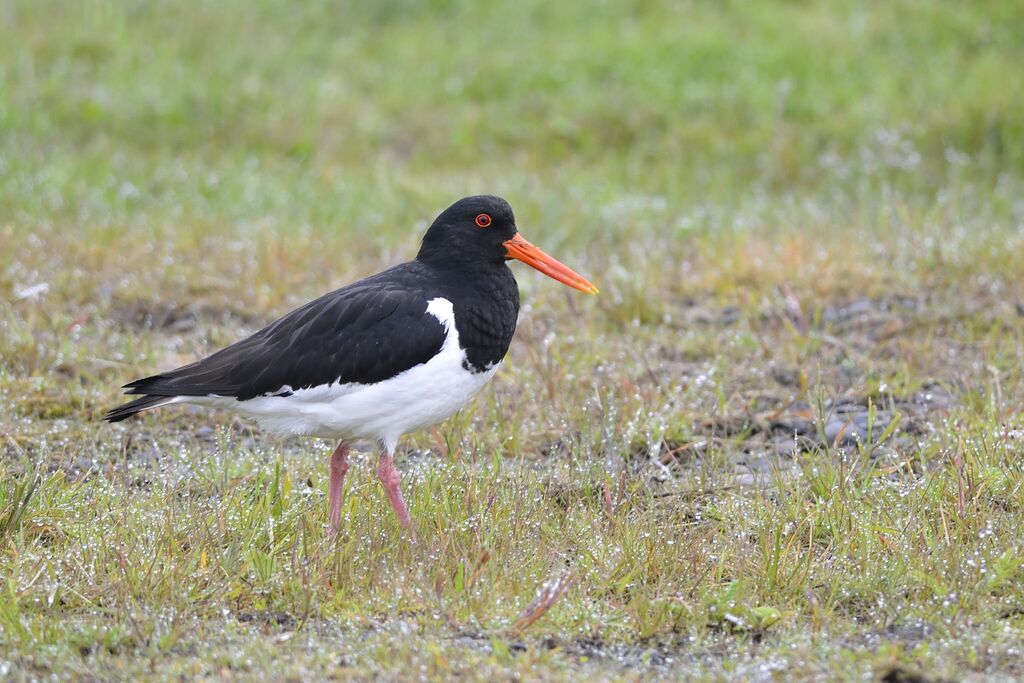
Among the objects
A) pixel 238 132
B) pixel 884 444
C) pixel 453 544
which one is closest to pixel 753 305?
pixel 884 444

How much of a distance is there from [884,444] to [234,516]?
10.1 ft

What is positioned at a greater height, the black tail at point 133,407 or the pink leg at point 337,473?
the black tail at point 133,407

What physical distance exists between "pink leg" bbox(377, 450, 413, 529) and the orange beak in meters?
1.11

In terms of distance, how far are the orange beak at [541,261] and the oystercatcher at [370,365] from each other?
192mm

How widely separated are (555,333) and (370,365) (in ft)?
8.87

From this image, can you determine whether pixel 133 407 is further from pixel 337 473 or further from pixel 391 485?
pixel 391 485

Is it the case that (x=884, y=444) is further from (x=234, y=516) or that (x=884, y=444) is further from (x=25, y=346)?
(x=25, y=346)

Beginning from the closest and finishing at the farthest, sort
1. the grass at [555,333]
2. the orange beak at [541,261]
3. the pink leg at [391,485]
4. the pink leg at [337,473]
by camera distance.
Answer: the grass at [555,333]
the pink leg at [391,485]
the pink leg at [337,473]
the orange beak at [541,261]

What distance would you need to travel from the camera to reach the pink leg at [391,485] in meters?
4.98

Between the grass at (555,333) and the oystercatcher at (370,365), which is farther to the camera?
the oystercatcher at (370,365)

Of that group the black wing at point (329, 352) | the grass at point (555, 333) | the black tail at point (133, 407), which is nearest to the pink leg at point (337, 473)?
the grass at point (555, 333)

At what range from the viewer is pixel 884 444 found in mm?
6016

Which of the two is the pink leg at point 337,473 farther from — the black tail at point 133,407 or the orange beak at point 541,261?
the orange beak at point 541,261

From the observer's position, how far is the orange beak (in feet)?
18.4
